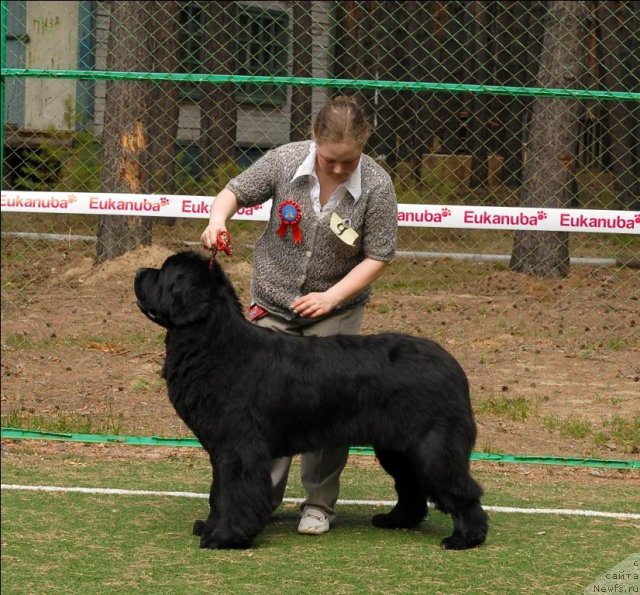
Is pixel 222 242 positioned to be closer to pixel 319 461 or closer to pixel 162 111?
pixel 319 461

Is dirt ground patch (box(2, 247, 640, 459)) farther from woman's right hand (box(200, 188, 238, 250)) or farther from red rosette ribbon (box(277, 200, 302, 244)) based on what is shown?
woman's right hand (box(200, 188, 238, 250))

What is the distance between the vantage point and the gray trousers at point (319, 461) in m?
5.51

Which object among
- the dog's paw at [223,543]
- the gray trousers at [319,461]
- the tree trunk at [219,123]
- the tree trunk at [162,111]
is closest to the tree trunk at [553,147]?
→ the tree trunk at [219,123]

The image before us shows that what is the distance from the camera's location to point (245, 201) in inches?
213

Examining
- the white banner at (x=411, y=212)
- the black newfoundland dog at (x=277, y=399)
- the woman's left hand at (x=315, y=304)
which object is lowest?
the black newfoundland dog at (x=277, y=399)

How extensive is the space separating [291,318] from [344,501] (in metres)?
1.22

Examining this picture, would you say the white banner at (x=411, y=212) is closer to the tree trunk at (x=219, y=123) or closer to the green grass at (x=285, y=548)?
the green grass at (x=285, y=548)

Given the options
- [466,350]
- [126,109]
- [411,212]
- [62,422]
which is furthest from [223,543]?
[126,109]

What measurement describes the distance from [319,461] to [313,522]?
30cm

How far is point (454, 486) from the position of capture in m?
5.08

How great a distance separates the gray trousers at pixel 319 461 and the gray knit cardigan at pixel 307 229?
2.6 inches

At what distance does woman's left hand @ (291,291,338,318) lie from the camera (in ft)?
16.9

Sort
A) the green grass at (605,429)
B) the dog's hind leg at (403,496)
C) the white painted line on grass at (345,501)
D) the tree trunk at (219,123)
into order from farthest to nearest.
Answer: the tree trunk at (219,123)
the green grass at (605,429)
the white painted line on grass at (345,501)
the dog's hind leg at (403,496)

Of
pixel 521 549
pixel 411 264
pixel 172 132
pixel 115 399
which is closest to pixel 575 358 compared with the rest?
pixel 411 264
